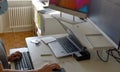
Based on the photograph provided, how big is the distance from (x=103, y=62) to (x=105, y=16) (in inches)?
14.4

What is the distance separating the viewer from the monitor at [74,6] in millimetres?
1689

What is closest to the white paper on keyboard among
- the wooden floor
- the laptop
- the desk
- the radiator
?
the laptop

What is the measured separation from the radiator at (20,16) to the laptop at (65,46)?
2.10m

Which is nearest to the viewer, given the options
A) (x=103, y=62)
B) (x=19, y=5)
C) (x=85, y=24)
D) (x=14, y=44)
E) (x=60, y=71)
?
(x=60, y=71)

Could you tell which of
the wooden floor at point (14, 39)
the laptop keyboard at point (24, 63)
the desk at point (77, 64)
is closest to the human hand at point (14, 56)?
the laptop keyboard at point (24, 63)

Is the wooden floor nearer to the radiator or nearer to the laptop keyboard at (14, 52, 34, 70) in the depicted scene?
the radiator

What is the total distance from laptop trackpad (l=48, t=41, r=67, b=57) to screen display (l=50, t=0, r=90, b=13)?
1.18 ft

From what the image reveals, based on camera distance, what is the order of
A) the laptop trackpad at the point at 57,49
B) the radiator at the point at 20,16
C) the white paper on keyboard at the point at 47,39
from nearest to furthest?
the laptop trackpad at the point at 57,49, the white paper on keyboard at the point at 47,39, the radiator at the point at 20,16

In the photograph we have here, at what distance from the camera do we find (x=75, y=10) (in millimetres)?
1742

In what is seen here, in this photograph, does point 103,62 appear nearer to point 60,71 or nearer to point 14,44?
point 60,71

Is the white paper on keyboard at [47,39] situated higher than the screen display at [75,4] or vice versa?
the screen display at [75,4]

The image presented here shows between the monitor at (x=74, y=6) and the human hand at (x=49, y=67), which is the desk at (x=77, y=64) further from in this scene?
the monitor at (x=74, y=6)

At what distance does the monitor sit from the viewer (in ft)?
5.54

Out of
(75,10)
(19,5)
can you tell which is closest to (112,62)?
(75,10)
